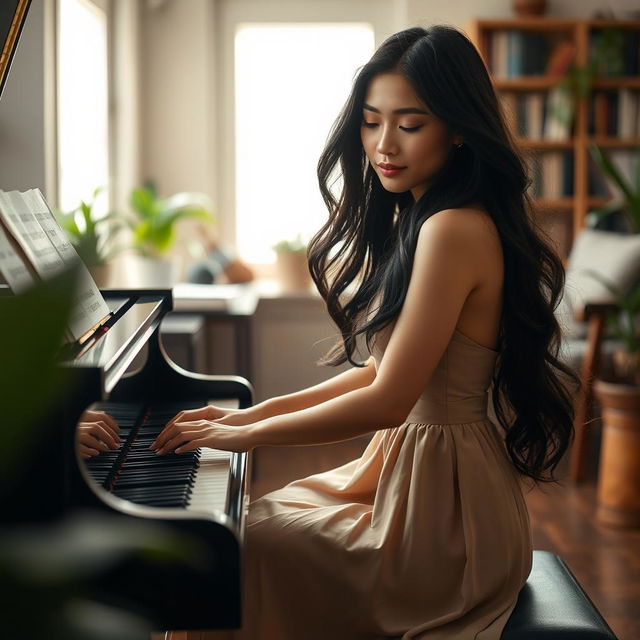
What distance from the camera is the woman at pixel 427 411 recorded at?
4.64 ft

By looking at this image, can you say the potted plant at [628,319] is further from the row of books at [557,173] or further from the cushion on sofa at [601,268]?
the row of books at [557,173]

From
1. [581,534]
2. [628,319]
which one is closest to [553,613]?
[581,534]

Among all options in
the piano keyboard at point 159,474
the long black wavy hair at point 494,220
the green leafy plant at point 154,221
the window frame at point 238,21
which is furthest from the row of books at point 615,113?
the piano keyboard at point 159,474

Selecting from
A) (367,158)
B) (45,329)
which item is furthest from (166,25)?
(45,329)

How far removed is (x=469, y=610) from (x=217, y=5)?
425cm

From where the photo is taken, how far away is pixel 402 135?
1540 millimetres

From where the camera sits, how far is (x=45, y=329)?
17.4 inches

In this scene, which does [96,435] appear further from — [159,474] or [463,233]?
[463,233]

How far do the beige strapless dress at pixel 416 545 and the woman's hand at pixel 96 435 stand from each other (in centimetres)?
26

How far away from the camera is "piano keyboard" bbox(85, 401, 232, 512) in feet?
4.16

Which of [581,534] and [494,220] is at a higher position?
[494,220]

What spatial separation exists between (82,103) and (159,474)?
9.61 feet

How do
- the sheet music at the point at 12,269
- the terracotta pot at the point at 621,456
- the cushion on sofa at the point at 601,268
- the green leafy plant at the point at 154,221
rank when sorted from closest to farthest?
the sheet music at the point at 12,269, the terracotta pot at the point at 621,456, the green leafy plant at the point at 154,221, the cushion on sofa at the point at 601,268

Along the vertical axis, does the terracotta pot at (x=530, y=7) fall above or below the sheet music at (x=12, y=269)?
above
